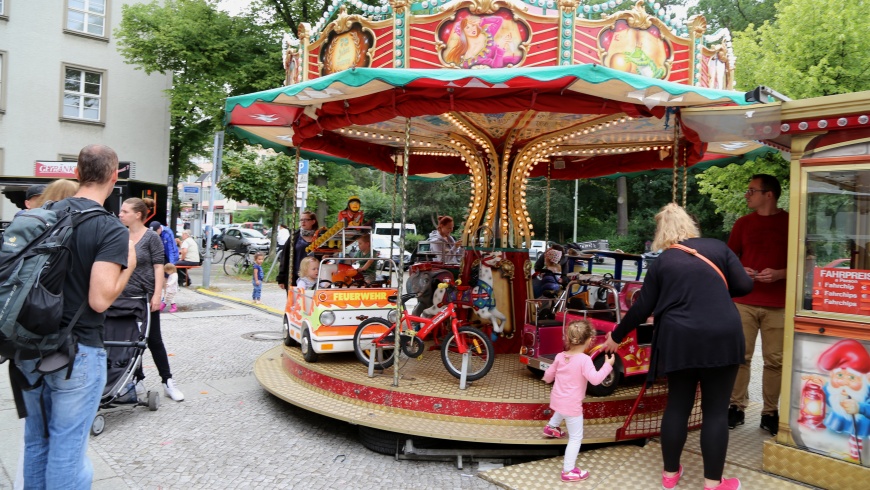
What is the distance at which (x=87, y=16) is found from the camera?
21.0 metres

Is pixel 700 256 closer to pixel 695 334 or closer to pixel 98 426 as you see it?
pixel 695 334

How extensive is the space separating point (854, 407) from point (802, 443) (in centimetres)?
44

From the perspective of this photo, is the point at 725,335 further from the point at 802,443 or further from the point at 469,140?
the point at 469,140

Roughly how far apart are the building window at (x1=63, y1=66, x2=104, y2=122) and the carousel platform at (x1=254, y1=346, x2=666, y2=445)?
770 inches

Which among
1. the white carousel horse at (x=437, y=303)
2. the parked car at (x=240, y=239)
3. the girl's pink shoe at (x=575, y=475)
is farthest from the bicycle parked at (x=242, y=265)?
the girl's pink shoe at (x=575, y=475)

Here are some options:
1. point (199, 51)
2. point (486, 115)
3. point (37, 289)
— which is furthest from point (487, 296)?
point (199, 51)

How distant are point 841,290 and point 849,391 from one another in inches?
25.4

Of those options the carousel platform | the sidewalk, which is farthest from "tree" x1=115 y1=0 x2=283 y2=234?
the carousel platform

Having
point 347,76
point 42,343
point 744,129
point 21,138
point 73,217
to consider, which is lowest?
point 42,343

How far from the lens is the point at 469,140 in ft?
26.1

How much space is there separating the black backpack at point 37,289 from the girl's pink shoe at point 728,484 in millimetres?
3707

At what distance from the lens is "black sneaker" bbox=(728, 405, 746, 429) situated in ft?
16.7

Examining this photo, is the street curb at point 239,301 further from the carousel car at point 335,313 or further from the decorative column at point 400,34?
the decorative column at point 400,34

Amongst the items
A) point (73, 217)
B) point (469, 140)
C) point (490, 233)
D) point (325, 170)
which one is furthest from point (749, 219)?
point (325, 170)
